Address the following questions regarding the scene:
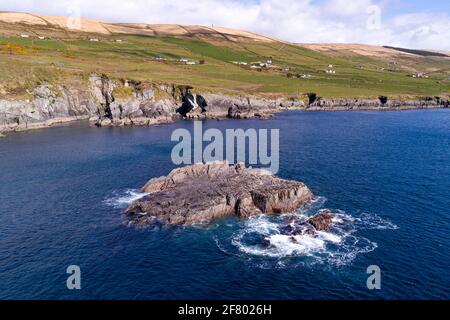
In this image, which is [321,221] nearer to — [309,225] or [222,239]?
[309,225]

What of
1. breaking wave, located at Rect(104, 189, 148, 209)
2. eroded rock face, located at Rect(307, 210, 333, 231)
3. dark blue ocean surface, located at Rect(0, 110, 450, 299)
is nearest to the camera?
dark blue ocean surface, located at Rect(0, 110, 450, 299)

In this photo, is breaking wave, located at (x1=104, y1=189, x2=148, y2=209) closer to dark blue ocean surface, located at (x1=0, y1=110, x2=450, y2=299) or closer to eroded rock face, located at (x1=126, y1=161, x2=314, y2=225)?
dark blue ocean surface, located at (x1=0, y1=110, x2=450, y2=299)

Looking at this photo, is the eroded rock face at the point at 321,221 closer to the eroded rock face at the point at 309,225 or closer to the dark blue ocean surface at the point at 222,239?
the eroded rock face at the point at 309,225

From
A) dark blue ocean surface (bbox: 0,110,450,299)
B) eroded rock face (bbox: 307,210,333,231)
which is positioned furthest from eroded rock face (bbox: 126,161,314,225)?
eroded rock face (bbox: 307,210,333,231)

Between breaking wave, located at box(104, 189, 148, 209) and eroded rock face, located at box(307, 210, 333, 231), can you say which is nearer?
eroded rock face, located at box(307, 210, 333, 231)

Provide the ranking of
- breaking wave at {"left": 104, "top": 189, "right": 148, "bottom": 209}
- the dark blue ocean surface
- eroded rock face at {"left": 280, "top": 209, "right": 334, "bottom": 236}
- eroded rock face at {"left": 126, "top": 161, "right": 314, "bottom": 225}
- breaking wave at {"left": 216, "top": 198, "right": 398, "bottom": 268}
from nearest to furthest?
the dark blue ocean surface → breaking wave at {"left": 216, "top": 198, "right": 398, "bottom": 268} → eroded rock face at {"left": 280, "top": 209, "right": 334, "bottom": 236} → eroded rock face at {"left": 126, "top": 161, "right": 314, "bottom": 225} → breaking wave at {"left": 104, "top": 189, "right": 148, "bottom": 209}

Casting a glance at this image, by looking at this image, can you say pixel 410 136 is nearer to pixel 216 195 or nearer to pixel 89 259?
pixel 216 195

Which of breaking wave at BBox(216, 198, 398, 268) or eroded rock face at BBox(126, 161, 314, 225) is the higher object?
eroded rock face at BBox(126, 161, 314, 225)

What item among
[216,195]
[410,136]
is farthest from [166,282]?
[410,136]
